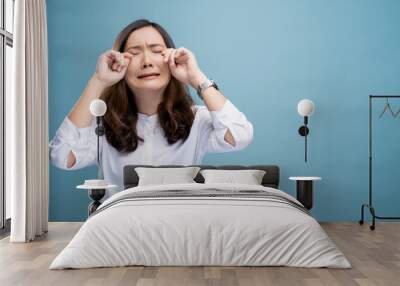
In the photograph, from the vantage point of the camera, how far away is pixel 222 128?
7320 millimetres

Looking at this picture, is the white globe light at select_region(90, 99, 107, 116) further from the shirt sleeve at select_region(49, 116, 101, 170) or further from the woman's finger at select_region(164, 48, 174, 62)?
the woman's finger at select_region(164, 48, 174, 62)

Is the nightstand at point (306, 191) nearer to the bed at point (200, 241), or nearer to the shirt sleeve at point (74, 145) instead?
the bed at point (200, 241)

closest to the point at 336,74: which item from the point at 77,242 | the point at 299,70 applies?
Result: the point at 299,70

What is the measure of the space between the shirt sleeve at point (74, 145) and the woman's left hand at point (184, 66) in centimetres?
121

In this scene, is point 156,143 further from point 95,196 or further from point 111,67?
point 111,67

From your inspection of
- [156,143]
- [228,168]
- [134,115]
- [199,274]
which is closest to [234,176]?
[228,168]

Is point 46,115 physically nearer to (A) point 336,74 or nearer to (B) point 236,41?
(B) point 236,41

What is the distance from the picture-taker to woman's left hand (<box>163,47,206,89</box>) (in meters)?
7.35

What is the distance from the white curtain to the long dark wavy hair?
3.26ft

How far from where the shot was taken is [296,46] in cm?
741

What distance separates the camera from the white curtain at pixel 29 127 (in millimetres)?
5934

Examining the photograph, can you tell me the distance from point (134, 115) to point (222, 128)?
3.65 feet

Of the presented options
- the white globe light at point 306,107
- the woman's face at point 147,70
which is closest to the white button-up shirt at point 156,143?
the woman's face at point 147,70

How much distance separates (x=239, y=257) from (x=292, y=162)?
3.00m
